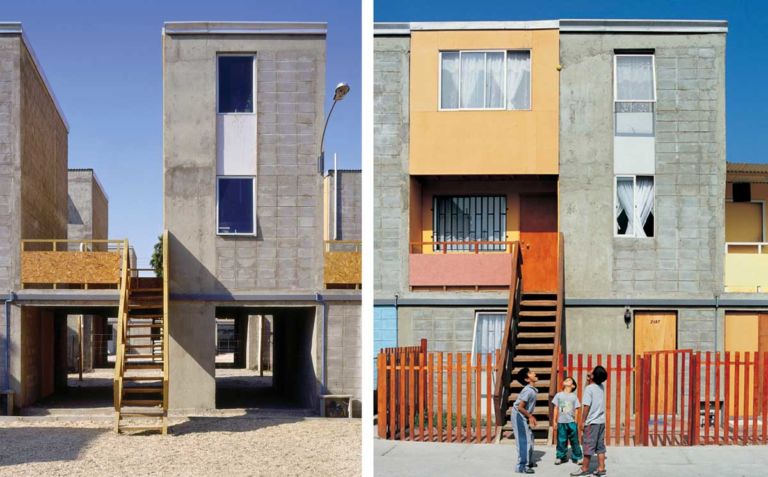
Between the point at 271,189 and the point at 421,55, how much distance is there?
4.44 meters

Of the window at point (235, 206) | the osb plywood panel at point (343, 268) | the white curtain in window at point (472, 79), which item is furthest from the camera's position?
the window at point (235, 206)

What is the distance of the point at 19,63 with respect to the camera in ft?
50.0

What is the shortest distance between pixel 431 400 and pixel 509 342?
135 cm

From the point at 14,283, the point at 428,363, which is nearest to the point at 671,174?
the point at 428,363

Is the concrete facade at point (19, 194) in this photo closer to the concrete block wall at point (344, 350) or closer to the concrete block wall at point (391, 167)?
the concrete block wall at point (344, 350)

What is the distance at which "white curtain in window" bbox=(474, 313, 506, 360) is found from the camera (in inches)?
426

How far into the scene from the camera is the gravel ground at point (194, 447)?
10.3 meters

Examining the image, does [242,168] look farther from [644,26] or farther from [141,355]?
[644,26]

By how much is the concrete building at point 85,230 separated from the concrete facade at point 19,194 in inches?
398

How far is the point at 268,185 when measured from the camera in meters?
14.5

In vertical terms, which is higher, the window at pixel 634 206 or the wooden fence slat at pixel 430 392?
the window at pixel 634 206

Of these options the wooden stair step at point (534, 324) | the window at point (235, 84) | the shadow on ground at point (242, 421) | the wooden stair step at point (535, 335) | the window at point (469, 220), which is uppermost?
the window at point (235, 84)

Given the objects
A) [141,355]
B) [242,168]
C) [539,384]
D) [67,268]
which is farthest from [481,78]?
[67,268]

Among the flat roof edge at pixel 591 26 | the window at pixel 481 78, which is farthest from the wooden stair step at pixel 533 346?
the flat roof edge at pixel 591 26
